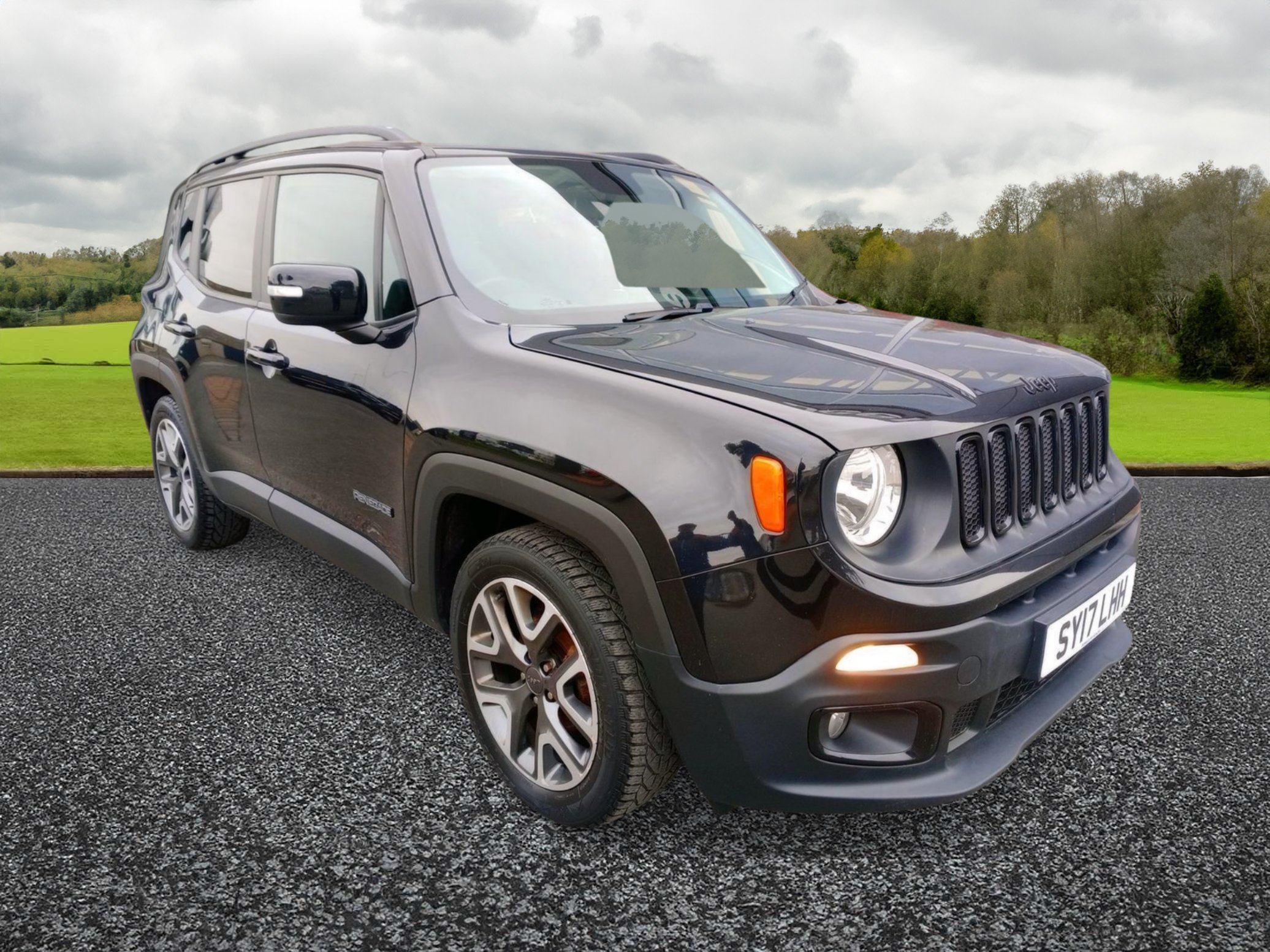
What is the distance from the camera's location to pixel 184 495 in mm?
4883

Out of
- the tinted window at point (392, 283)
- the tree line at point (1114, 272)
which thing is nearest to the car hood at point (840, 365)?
the tinted window at point (392, 283)

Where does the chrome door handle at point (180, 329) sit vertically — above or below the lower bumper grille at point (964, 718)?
above

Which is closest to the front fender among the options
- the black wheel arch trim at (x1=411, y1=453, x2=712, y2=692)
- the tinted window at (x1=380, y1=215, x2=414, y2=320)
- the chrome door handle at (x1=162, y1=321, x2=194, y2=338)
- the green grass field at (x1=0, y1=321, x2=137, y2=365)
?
the black wheel arch trim at (x1=411, y1=453, x2=712, y2=692)

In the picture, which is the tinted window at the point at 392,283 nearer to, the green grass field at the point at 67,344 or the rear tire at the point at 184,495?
the rear tire at the point at 184,495

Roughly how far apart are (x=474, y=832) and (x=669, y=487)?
1.13 m

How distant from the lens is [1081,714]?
3.13m

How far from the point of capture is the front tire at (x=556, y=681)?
7.18 ft

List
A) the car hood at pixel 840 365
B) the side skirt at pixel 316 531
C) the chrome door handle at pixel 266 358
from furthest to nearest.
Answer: the chrome door handle at pixel 266 358, the side skirt at pixel 316 531, the car hood at pixel 840 365

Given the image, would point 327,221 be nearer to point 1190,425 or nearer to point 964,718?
point 964,718

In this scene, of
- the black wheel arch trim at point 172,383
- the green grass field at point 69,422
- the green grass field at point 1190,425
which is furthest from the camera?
the green grass field at point 1190,425

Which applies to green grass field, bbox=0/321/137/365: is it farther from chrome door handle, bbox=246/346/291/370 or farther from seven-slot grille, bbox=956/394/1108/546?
seven-slot grille, bbox=956/394/1108/546

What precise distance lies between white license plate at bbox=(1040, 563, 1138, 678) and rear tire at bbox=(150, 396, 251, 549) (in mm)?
3763

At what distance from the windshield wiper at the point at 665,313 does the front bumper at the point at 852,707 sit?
1.15 metres

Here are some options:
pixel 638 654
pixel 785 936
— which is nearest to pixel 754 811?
pixel 785 936
